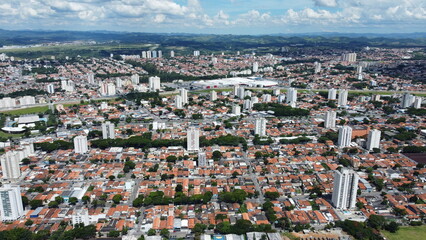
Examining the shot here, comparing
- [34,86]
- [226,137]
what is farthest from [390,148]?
[34,86]

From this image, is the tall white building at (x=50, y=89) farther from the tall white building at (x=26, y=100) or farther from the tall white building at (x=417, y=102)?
the tall white building at (x=417, y=102)

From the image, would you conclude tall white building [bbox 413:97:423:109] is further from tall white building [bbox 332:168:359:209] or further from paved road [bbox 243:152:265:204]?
tall white building [bbox 332:168:359:209]

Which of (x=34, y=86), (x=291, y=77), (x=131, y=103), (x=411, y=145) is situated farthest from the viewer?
(x=291, y=77)

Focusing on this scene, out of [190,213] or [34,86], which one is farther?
[34,86]

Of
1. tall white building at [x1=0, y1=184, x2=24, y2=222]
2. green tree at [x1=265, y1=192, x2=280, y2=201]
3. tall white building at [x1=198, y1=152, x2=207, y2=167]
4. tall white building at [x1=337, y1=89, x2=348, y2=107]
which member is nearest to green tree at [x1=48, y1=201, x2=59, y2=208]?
tall white building at [x1=0, y1=184, x2=24, y2=222]

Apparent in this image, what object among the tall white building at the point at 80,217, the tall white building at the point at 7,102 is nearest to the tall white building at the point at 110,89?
the tall white building at the point at 7,102

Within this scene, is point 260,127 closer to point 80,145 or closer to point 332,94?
point 80,145

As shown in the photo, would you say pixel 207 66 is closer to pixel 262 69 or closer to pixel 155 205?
pixel 262 69

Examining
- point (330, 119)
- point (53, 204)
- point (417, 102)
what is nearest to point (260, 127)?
point (330, 119)
